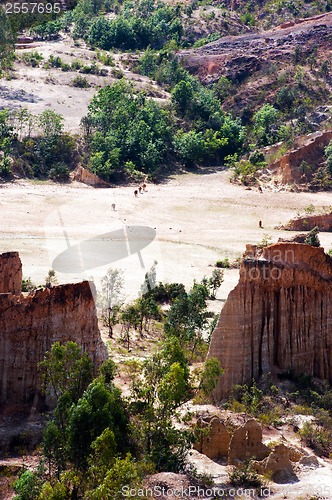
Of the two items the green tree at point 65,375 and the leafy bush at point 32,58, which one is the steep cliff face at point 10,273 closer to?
the green tree at point 65,375

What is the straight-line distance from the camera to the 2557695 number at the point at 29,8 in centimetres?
8715

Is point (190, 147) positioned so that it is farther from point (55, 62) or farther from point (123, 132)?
point (55, 62)

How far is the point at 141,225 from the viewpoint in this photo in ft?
165

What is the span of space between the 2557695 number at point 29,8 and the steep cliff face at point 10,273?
207ft

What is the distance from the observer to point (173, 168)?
66375 millimetres

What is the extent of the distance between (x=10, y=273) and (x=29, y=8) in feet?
234

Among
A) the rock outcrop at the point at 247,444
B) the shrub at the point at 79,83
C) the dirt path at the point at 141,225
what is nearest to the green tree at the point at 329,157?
the dirt path at the point at 141,225

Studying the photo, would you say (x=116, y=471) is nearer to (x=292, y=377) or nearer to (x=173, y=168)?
(x=292, y=377)

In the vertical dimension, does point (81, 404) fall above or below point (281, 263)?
below

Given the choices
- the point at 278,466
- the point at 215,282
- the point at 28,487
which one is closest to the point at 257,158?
the point at 215,282

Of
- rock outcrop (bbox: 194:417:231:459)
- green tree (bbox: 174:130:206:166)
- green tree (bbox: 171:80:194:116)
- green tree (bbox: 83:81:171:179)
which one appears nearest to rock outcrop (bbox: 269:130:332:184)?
green tree (bbox: 174:130:206:166)

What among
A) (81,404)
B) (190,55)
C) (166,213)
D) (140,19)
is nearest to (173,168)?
(166,213)

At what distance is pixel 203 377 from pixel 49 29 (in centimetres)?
7142

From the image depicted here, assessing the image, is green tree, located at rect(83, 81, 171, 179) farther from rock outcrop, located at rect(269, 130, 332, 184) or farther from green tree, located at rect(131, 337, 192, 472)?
green tree, located at rect(131, 337, 192, 472)
